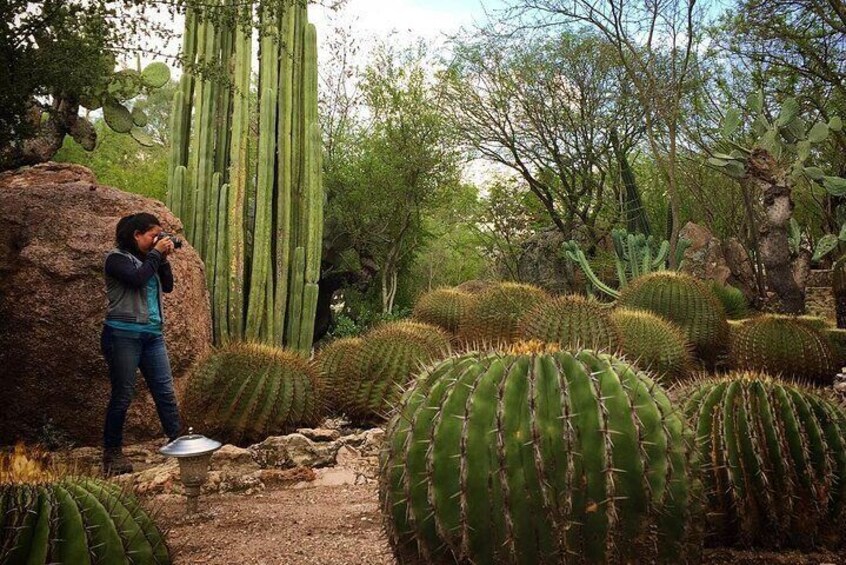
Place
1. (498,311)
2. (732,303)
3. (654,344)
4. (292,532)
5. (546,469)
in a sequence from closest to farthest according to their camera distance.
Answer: (546,469)
(292,532)
(654,344)
(498,311)
(732,303)

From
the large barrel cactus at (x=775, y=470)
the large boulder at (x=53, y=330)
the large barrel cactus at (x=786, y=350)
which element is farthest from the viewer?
the large barrel cactus at (x=786, y=350)

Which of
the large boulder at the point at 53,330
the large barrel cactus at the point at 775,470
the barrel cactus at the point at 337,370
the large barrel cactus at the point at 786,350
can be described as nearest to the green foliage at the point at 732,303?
the large barrel cactus at the point at 786,350

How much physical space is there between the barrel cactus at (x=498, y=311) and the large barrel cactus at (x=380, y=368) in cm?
86

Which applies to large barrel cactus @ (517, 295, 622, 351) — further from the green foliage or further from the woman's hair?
the green foliage

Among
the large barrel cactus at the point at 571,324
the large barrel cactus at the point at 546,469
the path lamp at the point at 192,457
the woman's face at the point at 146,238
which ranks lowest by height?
the path lamp at the point at 192,457

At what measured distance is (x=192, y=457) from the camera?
413cm

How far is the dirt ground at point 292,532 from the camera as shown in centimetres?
333

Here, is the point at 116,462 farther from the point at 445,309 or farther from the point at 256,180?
the point at 256,180

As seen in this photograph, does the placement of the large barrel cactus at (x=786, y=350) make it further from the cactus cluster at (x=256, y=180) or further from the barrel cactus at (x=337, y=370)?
the cactus cluster at (x=256, y=180)

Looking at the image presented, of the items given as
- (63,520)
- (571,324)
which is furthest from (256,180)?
(63,520)

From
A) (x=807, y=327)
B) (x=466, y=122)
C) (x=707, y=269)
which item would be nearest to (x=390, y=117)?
(x=466, y=122)

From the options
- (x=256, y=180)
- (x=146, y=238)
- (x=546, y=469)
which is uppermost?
(x=256, y=180)

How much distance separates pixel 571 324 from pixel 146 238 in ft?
10.4

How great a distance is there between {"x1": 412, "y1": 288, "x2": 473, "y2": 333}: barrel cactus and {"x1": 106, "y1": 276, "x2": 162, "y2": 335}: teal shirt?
147 inches
